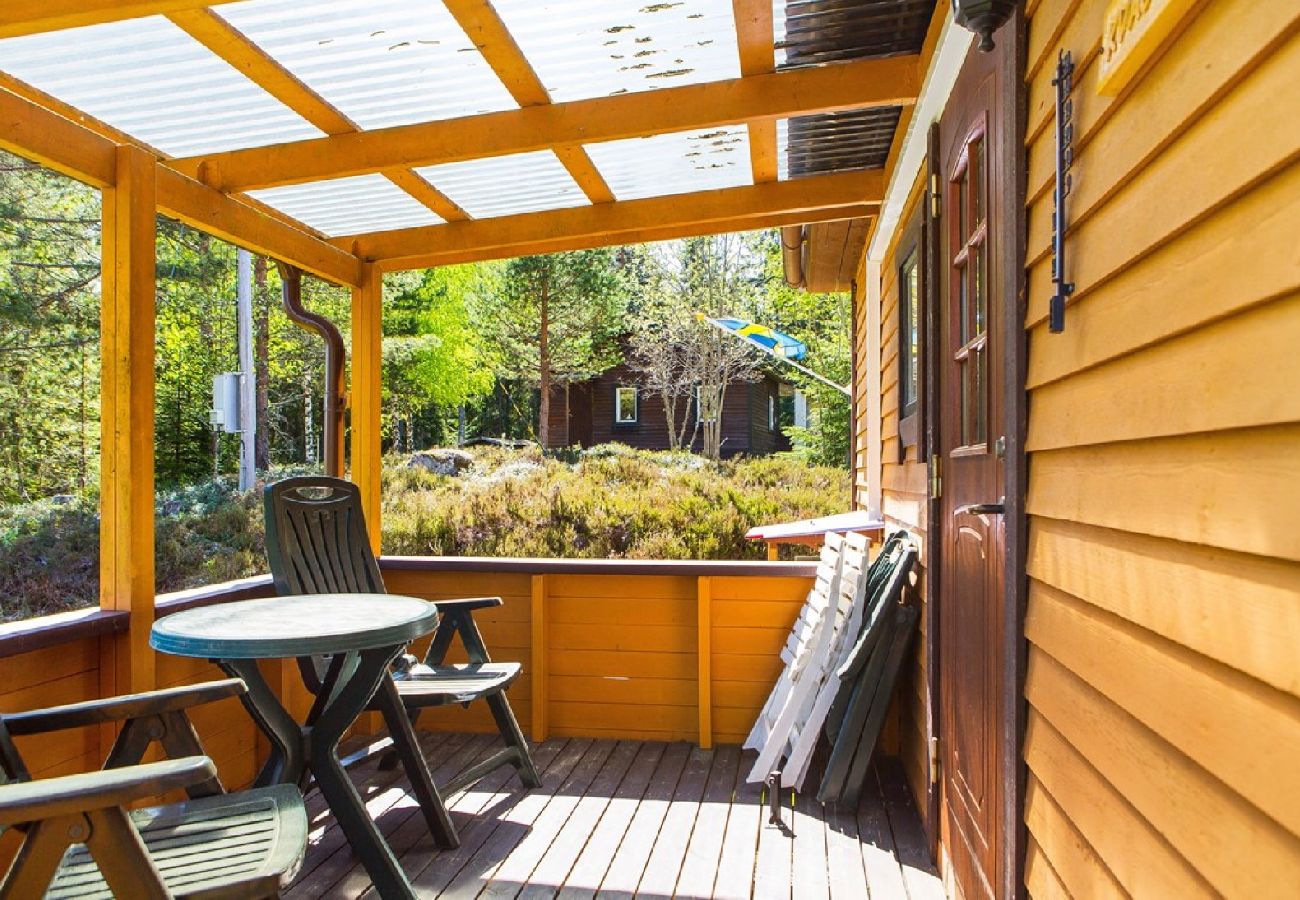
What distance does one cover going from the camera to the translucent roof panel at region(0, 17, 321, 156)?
2252 millimetres

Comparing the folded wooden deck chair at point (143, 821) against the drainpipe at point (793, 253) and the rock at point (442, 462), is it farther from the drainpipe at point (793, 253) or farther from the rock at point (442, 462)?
the rock at point (442, 462)

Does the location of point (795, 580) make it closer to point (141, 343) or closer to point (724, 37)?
point (724, 37)

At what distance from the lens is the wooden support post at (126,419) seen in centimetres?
261

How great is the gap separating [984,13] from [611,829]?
2466 millimetres

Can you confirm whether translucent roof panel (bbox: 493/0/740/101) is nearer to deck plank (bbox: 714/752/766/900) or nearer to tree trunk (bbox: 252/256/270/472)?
deck plank (bbox: 714/752/766/900)

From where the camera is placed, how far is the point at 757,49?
255 centimetres

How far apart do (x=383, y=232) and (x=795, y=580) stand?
2.25m

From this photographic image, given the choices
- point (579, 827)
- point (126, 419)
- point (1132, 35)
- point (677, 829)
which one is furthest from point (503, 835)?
point (1132, 35)

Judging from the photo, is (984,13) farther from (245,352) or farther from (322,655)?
(245,352)

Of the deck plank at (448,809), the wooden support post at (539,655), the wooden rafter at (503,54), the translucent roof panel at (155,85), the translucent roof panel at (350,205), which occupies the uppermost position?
the wooden rafter at (503,54)

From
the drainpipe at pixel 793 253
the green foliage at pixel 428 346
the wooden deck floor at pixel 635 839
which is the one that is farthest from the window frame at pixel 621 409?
the wooden deck floor at pixel 635 839

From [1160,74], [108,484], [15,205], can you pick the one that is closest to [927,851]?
[1160,74]

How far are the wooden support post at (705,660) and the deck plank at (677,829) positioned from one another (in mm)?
79

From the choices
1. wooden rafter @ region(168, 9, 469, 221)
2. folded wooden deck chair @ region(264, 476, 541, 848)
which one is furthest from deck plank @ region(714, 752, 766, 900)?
wooden rafter @ region(168, 9, 469, 221)
